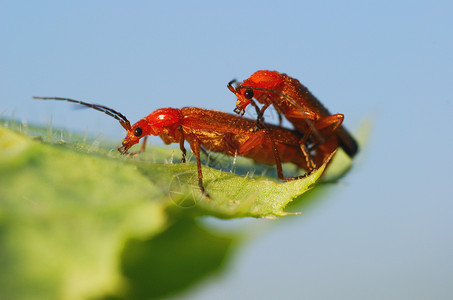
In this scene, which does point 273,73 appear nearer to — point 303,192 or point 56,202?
point 303,192

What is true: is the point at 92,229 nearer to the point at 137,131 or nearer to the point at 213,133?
the point at 137,131

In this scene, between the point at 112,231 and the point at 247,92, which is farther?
the point at 247,92

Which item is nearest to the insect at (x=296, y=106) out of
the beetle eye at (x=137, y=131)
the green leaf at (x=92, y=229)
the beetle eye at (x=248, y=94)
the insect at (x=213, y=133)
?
the beetle eye at (x=248, y=94)

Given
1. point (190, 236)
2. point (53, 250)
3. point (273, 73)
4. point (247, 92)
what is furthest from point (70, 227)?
point (273, 73)

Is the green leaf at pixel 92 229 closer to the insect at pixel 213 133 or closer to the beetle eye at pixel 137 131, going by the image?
the beetle eye at pixel 137 131

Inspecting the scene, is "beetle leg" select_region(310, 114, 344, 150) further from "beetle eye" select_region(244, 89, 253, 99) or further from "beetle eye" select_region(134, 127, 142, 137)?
"beetle eye" select_region(134, 127, 142, 137)

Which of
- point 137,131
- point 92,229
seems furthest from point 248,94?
point 92,229
